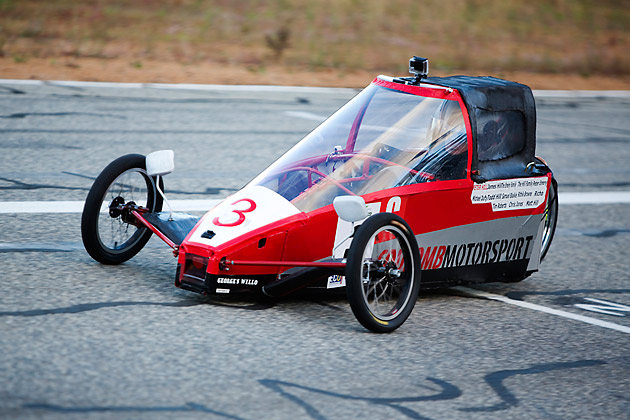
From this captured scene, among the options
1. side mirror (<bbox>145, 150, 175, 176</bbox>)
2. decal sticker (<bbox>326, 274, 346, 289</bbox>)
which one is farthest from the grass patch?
decal sticker (<bbox>326, 274, 346, 289</bbox>)

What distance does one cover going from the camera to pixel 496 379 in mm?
4547

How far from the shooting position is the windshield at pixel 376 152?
18.0 ft

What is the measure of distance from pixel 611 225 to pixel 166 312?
16.1ft

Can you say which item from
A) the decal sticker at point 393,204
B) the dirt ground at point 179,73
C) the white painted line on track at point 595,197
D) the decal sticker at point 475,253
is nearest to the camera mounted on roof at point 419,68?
the decal sticker at point 393,204

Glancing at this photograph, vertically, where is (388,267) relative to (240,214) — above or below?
below

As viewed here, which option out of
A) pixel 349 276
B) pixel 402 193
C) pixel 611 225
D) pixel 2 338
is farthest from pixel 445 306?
pixel 611 225

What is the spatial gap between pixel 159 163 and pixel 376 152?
1.36m

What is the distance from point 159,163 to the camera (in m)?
5.89

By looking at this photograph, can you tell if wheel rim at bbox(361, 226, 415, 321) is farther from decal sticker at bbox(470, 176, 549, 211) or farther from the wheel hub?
the wheel hub

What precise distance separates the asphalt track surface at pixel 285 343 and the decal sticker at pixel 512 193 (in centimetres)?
62

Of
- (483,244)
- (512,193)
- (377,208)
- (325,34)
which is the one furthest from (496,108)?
(325,34)

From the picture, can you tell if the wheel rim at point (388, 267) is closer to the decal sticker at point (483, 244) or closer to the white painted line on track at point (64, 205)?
the decal sticker at point (483, 244)

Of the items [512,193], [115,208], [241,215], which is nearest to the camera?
[241,215]

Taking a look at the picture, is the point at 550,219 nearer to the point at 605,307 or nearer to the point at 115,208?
the point at 605,307
